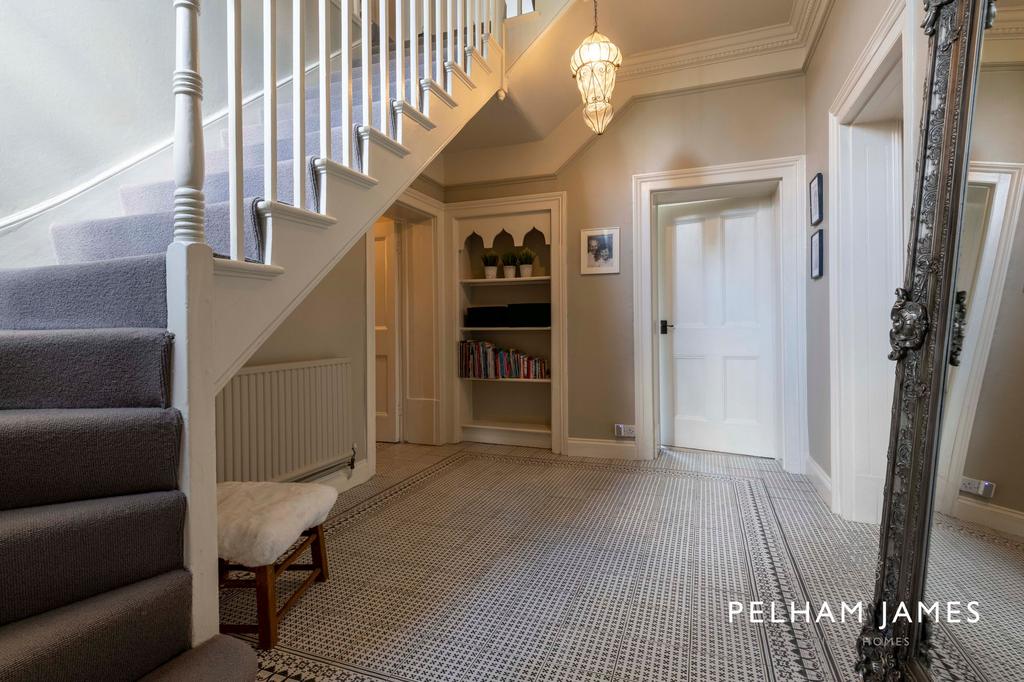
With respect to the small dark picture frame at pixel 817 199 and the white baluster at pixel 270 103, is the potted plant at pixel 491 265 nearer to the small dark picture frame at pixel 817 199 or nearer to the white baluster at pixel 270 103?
the small dark picture frame at pixel 817 199

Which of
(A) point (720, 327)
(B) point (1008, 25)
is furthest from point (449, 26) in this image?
(A) point (720, 327)

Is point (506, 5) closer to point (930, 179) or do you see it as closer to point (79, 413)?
point (930, 179)

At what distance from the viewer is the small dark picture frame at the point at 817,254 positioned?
246 centimetres

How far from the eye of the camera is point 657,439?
11.4ft

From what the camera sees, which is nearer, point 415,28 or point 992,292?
point 992,292

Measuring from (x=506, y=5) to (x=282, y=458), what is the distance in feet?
9.00

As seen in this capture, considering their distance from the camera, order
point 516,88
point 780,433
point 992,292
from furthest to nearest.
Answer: point 780,433 < point 516,88 < point 992,292

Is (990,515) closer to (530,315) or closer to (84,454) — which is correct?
(84,454)

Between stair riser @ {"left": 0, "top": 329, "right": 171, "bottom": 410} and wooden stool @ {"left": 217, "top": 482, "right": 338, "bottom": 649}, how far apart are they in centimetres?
50

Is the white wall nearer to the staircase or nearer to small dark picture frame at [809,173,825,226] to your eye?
the staircase

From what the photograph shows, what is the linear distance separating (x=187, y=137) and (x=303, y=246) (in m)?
0.38

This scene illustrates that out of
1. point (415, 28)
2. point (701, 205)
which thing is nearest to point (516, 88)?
point (415, 28)

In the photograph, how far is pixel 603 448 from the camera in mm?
3363

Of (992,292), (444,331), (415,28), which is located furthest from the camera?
(444,331)
